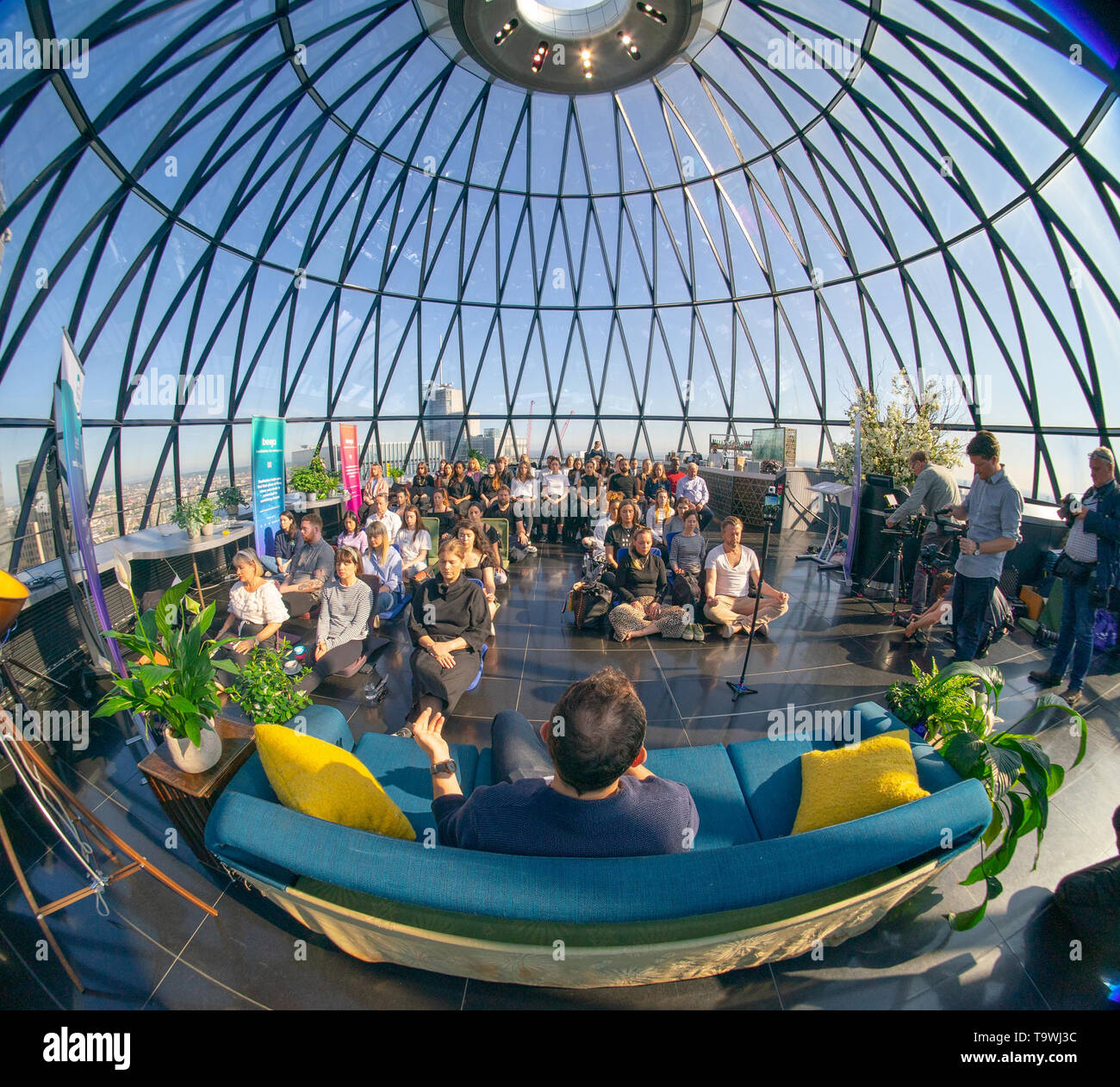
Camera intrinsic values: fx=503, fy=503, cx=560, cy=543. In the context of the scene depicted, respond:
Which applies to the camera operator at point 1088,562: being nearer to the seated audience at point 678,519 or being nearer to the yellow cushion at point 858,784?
the yellow cushion at point 858,784

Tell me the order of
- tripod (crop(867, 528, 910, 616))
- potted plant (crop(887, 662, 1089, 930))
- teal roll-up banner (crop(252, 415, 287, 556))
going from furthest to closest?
1. teal roll-up banner (crop(252, 415, 287, 556))
2. tripod (crop(867, 528, 910, 616))
3. potted plant (crop(887, 662, 1089, 930))

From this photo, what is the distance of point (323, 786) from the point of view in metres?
1.87

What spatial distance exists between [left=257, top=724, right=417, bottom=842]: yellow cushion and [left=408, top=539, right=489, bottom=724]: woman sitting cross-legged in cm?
189

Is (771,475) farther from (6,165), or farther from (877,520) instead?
(6,165)

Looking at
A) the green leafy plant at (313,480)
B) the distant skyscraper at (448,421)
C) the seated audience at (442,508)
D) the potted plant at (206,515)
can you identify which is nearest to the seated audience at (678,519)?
the seated audience at (442,508)

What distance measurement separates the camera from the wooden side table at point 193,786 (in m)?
2.32

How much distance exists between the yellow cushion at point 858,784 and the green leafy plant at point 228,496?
9275mm

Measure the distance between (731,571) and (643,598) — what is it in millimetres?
1027

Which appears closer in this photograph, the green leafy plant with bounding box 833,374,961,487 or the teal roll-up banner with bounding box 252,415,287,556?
the teal roll-up banner with bounding box 252,415,287,556

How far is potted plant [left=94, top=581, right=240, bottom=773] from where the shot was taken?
7.33 ft

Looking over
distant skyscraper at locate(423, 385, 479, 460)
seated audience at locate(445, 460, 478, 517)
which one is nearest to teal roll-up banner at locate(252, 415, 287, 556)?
seated audience at locate(445, 460, 478, 517)

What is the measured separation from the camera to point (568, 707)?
1.71 metres

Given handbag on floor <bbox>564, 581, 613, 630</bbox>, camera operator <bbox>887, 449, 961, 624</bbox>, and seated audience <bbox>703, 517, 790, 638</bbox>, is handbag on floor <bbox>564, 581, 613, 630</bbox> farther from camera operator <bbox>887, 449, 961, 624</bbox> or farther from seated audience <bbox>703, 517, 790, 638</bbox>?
camera operator <bbox>887, 449, 961, 624</bbox>

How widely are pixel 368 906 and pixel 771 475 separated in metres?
12.3
